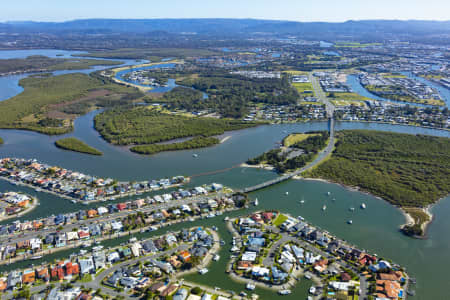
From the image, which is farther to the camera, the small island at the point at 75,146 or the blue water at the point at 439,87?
the blue water at the point at 439,87

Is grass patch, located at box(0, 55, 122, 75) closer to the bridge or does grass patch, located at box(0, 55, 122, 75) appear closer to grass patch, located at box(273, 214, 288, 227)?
the bridge

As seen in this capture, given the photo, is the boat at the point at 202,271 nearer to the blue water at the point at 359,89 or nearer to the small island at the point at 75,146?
the small island at the point at 75,146

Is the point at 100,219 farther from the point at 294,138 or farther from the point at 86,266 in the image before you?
the point at 294,138

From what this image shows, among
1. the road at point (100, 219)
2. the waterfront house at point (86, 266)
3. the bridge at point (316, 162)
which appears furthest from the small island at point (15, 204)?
the bridge at point (316, 162)

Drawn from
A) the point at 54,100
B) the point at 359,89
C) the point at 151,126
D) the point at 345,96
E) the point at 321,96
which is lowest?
the point at 151,126

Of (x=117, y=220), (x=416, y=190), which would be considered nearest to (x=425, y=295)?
(x=416, y=190)

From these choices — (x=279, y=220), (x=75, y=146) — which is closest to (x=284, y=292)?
(x=279, y=220)
